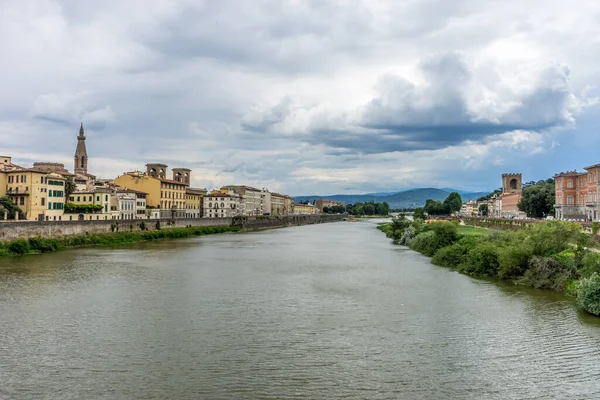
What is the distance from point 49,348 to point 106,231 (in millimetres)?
35885

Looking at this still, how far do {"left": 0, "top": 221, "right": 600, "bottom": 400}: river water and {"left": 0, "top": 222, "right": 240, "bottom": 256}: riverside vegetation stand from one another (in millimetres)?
11773

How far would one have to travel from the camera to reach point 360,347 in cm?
1272

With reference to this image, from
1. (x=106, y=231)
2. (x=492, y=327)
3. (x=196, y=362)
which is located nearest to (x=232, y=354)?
(x=196, y=362)

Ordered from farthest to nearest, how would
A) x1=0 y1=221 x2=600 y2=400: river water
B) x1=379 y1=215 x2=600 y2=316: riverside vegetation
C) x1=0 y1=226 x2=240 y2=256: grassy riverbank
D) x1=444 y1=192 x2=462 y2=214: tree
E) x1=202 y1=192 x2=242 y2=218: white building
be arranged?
x1=444 y1=192 x2=462 y2=214: tree → x1=202 y1=192 x2=242 y2=218: white building → x1=0 y1=226 x2=240 y2=256: grassy riverbank → x1=379 y1=215 x2=600 y2=316: riverside vegetation → x1=0 y1=221 x2=600 y2=400: river water

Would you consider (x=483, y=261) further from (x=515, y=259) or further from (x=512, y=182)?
(x=512, y=182)

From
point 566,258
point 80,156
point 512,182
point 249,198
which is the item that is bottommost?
point 566,258

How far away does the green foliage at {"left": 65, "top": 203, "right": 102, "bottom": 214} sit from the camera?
50.1 meters

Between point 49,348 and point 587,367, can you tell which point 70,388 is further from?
point 587,367

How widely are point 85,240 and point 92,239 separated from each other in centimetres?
104

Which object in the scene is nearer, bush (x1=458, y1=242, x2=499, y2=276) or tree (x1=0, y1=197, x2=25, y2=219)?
bush (x1=458, y1=242, x2=499, y2=276)

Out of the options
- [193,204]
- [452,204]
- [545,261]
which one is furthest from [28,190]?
[452,204]

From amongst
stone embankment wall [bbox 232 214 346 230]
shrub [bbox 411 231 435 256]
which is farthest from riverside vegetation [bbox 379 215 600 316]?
stone embankment wall [bbox 232 214 346 230]

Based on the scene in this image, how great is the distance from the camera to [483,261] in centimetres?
2503

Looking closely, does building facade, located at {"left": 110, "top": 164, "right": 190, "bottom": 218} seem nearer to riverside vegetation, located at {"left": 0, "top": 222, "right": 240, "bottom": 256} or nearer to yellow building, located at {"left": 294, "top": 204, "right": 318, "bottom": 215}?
riverside vegetation, located at {"left": 0, "top": 222, "right": 240, "bottom": 256}
